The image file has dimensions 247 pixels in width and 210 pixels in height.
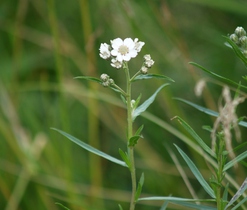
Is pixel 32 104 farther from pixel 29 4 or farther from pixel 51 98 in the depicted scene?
pixel 29 4

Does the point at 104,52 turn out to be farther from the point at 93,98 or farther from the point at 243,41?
the point at 93,98

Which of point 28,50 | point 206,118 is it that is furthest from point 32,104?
point 206,118

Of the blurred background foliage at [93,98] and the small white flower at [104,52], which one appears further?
the blurred background foliage at [93,98]

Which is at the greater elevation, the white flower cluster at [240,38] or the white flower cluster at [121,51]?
the white flower cluster at [240,38]

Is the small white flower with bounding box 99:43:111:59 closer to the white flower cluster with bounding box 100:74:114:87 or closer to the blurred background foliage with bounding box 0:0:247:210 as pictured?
the white flower cluster with bounding box 100:74:114:87

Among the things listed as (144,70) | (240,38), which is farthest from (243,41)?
(144,70)

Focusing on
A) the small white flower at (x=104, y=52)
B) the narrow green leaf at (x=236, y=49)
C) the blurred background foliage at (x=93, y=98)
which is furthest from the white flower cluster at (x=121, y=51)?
the blurred background foliage at (x=93, y=98)

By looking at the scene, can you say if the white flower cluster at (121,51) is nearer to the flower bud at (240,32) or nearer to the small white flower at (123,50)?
the small white flower at (123,50)
